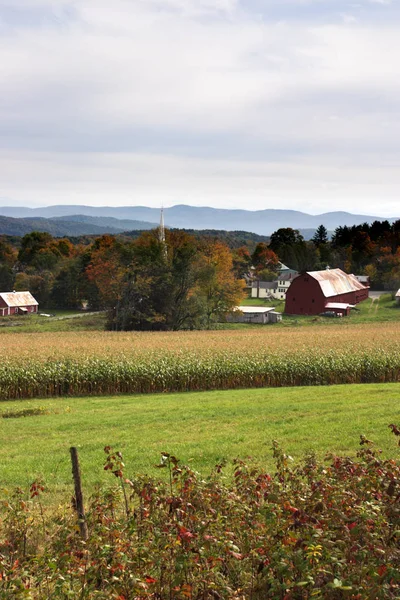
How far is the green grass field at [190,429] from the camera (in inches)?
496

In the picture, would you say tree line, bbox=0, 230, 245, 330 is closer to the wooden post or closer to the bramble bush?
the wooden post

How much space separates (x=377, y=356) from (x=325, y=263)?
96.0 metres

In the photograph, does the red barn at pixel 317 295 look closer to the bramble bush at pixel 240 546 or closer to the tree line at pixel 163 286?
the tree line at pixel 163 286

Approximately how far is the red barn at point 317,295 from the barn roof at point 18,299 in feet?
132

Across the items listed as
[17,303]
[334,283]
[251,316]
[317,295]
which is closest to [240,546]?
[251,316]

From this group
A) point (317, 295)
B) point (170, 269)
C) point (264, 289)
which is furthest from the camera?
A: point (264, 289)

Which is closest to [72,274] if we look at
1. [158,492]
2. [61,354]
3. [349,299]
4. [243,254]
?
[349,299]

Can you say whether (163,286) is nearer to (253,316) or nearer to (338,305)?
(253,316)

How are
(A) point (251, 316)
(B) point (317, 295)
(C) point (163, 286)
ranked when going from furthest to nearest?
(B) point (317, 295) → (A) point (251, 316) → (C) point (163, 286)

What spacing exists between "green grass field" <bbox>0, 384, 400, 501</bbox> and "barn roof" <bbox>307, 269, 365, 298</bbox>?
186 ft

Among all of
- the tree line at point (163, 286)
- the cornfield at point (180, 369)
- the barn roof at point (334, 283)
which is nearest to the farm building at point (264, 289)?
the barn roof at point (334, 283)

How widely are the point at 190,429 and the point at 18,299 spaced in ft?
266

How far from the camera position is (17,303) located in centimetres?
9125

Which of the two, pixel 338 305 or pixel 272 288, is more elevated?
pixel 272 288
